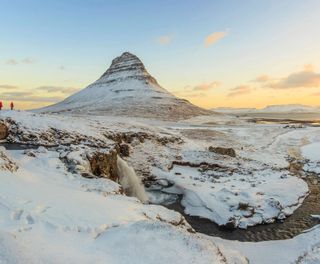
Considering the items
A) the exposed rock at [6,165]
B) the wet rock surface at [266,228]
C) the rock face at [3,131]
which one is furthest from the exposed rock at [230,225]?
the rock face at [3,131]

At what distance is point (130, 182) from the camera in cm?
2516

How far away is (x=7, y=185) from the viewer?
13602mm

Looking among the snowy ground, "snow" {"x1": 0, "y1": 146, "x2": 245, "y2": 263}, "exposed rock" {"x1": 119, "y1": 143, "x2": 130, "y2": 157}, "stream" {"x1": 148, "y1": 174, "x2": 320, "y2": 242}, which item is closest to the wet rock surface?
"stream" {"x1": 148, "y1": 174, "x2": 320, "y2": 242}

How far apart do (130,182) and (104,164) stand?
2887 millimetres

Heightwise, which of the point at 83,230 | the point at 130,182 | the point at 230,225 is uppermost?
the point at 83,230

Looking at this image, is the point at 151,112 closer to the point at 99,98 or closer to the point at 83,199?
the point at 99,98

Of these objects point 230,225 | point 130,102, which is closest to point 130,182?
point 230,225

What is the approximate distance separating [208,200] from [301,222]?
19.3 ft

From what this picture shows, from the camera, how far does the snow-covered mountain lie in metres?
129

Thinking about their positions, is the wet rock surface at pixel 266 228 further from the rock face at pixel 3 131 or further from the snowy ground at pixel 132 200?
the rock face at pixel 3 131

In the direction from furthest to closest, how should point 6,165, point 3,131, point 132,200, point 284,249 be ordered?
point 3,131 < point 6,165 < point 132,200 < point 284,249

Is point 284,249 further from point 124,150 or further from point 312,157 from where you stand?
point 312,157

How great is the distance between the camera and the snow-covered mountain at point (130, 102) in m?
129

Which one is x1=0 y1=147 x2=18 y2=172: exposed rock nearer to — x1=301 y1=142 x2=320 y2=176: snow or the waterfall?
the waterfall
